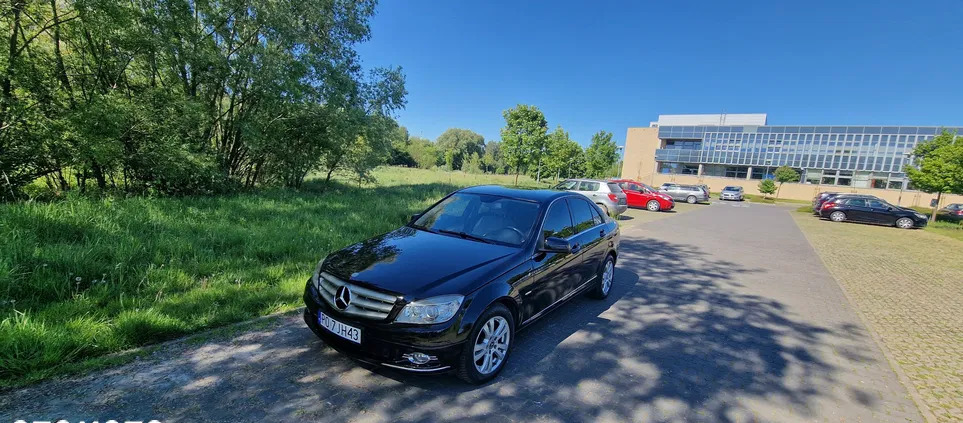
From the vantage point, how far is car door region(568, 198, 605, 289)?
455 centimetres

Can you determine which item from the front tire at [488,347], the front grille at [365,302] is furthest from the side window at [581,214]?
the front grille at [365,302]

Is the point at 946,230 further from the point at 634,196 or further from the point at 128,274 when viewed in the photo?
the point at 128,274

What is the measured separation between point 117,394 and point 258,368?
0.83 meters

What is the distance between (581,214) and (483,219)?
148 cm

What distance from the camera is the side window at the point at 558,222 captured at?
13.3ft

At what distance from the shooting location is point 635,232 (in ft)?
39.8

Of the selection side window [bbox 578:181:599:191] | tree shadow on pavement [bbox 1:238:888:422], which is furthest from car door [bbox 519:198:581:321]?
side window [bbox 578:181:599:191]

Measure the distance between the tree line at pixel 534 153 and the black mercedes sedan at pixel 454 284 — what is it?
48.5ft

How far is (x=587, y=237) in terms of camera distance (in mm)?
4750

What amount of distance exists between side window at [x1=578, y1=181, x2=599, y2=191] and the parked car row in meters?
13.7

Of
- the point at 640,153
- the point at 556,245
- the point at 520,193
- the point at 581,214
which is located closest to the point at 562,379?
the point at 556,245

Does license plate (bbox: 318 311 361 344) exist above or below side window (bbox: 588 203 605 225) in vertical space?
below

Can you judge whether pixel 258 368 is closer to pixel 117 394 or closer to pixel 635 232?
pixel 117 394

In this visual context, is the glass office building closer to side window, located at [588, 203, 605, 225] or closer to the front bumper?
side window, located at [588, 203, 605, 225]
